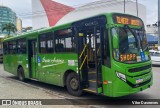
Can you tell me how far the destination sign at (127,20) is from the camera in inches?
Answer: 275

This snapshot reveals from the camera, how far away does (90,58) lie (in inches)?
313

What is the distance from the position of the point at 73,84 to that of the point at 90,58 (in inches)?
52.8

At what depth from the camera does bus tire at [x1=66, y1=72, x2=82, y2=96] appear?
8.35 meters

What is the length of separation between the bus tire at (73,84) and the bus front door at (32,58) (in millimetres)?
3096

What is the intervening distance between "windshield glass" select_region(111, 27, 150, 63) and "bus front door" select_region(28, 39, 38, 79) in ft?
18.2

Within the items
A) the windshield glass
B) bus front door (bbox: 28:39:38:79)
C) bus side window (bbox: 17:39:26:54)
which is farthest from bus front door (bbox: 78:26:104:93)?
bus side window (bbox: 17:39:26:54)

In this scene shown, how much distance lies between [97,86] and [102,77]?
1.21ft

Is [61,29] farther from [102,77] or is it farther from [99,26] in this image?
[102,77]

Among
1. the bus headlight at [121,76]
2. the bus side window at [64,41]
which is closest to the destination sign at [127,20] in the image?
the bus headlight at [121,76]

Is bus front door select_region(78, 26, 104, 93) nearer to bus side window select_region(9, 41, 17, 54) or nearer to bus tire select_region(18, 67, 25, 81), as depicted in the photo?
bus tire select_region(18, 67, 25, 81)

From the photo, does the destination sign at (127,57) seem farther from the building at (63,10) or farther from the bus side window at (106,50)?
the building at (63,10)

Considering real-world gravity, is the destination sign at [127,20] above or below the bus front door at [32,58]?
above

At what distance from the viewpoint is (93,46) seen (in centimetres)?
771

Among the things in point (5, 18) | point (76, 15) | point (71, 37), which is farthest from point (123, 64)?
point (5, 18)
